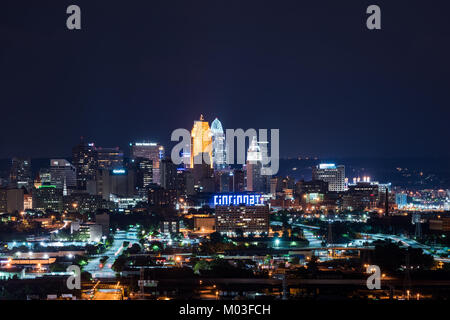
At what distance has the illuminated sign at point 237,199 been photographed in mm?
42194

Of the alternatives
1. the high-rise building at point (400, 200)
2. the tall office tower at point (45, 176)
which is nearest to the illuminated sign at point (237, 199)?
the high-rise building at point (400, 200)

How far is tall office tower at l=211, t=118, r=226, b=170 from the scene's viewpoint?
8350 centimetres

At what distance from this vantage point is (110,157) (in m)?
78.8

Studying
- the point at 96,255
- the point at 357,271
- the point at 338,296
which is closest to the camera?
the point at 338,296

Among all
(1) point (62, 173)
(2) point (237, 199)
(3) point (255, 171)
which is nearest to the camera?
(2) point (237, 199)

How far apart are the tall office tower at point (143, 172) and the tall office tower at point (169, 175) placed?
4586 mm

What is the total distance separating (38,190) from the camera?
59.5m

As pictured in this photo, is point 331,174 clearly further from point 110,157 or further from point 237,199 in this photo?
point 237,199

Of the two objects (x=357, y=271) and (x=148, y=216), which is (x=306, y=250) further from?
(x=148, y=216)

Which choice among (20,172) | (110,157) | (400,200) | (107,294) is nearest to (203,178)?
(110,157)

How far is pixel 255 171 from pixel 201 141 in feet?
28.7

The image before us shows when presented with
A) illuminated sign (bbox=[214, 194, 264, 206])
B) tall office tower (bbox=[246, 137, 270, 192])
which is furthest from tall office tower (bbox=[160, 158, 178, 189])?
illuminated sign (bbox=[214, 194, 264, 206])
